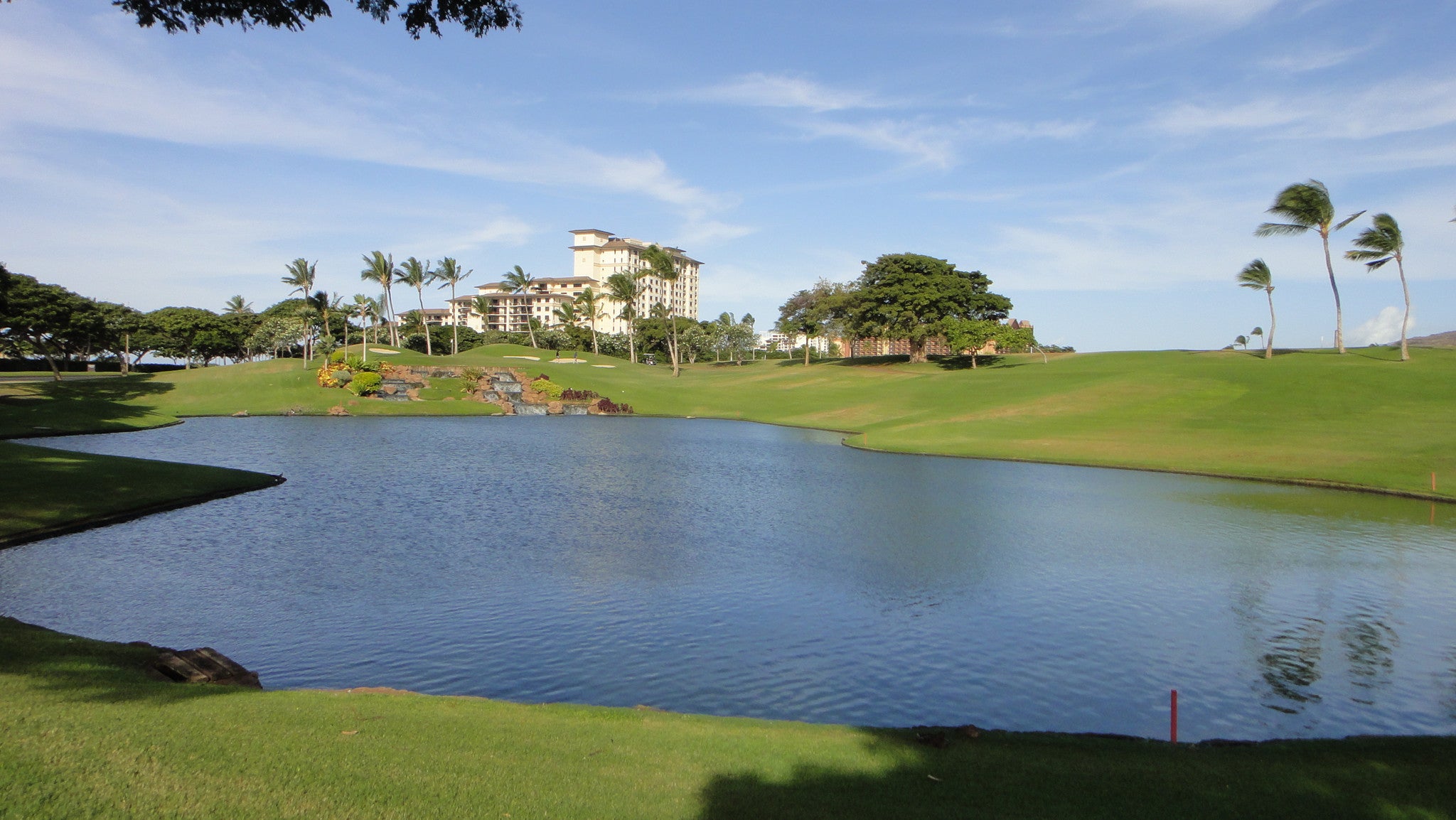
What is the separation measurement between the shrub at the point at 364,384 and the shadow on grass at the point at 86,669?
255ft

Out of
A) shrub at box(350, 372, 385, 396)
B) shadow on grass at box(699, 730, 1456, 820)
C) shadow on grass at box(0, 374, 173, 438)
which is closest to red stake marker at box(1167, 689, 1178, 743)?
shadow on grass at box(699, 730, 1456, 820)

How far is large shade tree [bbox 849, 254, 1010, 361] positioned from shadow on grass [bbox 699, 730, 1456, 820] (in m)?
107

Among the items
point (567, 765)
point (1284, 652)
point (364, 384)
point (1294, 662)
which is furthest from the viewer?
point (364, 384)

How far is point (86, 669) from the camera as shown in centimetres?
1231

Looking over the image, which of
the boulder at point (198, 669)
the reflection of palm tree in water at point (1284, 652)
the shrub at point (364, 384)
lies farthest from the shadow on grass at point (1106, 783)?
the shrub at point (364, 384)

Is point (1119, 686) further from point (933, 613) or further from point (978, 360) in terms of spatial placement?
point (978, 360)

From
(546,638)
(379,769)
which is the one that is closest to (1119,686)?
(546,638)

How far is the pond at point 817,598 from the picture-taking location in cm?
1648

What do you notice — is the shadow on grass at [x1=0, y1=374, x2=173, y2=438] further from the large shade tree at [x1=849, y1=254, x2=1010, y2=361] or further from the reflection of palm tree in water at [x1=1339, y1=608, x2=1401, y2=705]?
the large shade tree at [x1=849, y1=254, x2=1010, y2=361]

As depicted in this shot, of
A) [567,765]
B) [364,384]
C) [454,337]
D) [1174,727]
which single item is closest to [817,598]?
[1174,727]

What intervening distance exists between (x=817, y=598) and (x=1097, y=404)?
5681 centimetres

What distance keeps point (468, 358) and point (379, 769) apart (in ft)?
370

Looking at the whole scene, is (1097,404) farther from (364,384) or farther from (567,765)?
(567,765)

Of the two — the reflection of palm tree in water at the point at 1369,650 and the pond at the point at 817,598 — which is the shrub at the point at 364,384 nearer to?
the pond at the point at 817,598
